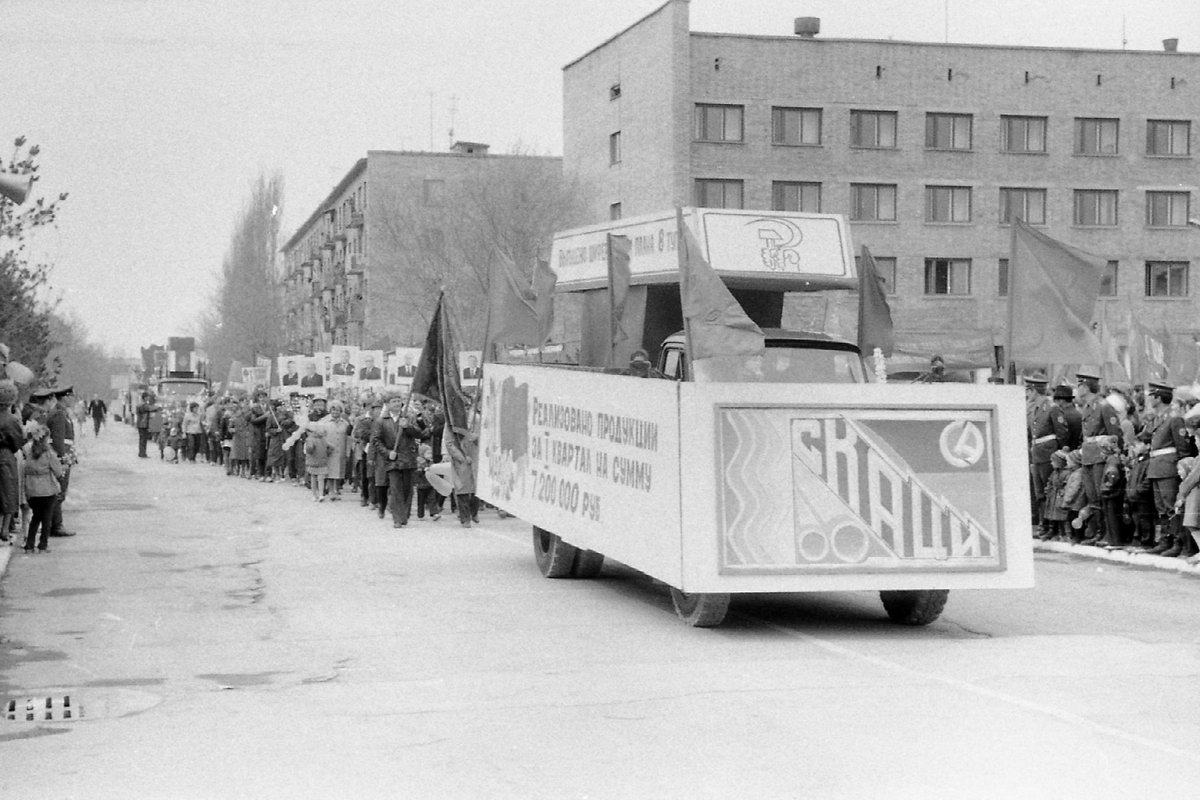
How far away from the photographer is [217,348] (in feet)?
349

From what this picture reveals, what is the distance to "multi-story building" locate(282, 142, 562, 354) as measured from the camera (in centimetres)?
5719

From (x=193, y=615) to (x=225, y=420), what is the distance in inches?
1214

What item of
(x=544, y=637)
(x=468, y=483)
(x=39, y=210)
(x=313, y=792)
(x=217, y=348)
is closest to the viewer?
(x=313, y=792)

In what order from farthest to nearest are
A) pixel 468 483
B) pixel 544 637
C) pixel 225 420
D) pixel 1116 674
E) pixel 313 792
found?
pixel 225 420 < pixel 468 483 < pixel 544 637 < pixel 1116 674 < pixel 313 792

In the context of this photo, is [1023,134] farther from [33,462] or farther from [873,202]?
[33,462]

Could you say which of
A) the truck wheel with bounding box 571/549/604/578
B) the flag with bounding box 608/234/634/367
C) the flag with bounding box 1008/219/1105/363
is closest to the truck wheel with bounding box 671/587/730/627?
the truck wheel with bounding box 571/549/604/578

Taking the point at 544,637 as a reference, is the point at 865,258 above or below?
above

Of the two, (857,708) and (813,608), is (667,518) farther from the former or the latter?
(857,708)

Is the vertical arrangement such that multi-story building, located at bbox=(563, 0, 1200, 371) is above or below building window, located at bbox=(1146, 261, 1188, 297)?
above

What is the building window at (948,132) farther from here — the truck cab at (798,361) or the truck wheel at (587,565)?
the truck cab at (798,361)

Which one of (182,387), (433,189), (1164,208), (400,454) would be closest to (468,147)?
(433,189)

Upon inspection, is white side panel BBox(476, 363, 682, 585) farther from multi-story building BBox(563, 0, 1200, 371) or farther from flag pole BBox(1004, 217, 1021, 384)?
multi-story building BBox(563, 0, 1200, 371)

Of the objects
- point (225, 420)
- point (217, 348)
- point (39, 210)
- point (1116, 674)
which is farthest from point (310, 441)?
point (217, 348)

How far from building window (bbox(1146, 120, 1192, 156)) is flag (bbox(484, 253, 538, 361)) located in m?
50.7
